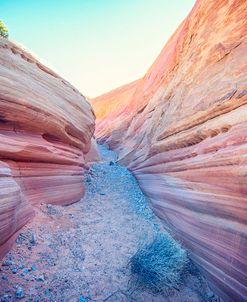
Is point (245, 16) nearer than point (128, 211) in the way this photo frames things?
Yes

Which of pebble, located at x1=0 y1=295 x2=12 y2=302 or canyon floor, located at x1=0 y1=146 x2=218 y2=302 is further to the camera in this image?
canyon floor, located at x1=0 y1=146 x2=218 y2=302

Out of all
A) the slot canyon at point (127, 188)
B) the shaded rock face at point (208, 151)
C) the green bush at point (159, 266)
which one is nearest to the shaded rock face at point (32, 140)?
the slot canyon at point (127, 188)

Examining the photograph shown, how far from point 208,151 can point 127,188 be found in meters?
4.91

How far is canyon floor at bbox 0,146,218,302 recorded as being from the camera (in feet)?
12.7

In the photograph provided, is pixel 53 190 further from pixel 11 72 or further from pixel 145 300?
pixel 145 300

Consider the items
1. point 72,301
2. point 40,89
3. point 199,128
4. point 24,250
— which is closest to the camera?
point 72,301

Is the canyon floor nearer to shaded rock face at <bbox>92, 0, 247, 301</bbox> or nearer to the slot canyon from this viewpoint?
the slot canyon

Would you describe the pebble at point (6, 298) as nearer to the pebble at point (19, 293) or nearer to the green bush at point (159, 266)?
the pebble at point (19, 293)

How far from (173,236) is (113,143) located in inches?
454

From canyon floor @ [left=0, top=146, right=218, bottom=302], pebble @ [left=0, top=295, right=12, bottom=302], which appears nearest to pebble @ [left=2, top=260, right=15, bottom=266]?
canyon floor @ [left=0, top=146, right=218, bottom=302]

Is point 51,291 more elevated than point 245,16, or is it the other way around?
point 245,16

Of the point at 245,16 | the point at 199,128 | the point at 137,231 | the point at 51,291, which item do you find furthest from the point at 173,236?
the point at 245,16

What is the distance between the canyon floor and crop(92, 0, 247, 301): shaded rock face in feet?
2.30

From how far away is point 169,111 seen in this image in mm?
8180
